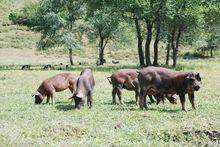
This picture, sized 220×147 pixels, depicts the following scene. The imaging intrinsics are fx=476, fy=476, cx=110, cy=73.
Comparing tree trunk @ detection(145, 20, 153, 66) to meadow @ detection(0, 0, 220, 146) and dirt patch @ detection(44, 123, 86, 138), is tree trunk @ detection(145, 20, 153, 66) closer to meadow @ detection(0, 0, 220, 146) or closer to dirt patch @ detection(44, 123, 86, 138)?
meadow @ detection(0, 0, 220, 146)

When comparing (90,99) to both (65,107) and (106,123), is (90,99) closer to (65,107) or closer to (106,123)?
(65,107)

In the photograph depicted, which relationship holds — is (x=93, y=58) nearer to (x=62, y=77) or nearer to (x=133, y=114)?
(x=62, y=77)

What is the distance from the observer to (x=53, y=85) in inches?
853

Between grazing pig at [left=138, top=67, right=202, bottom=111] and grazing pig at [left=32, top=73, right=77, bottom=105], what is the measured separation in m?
4.53

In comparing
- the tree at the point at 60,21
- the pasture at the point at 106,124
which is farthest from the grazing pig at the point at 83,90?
the tree at the point at 60,21

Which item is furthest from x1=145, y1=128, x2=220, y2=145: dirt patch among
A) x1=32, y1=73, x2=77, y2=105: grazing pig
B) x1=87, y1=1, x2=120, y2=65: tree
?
x1=87, y1=1, x2=120, y2=65: tree

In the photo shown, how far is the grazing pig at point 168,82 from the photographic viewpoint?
18203 millimetres

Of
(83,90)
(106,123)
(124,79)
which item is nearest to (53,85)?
(83,90)

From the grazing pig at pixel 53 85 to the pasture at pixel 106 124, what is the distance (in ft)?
1.73

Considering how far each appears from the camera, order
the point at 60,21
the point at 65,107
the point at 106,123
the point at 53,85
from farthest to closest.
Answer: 1. the point at 60,21
2. the point at 53,85
3. the point at 65,107
4. the point at 106,123

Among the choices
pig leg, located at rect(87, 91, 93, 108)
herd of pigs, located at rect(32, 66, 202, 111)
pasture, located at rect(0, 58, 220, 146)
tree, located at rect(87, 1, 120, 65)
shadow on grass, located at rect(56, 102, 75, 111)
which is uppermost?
tree, located at rect(87, 1, 120, 65)

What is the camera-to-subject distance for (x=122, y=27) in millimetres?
59500

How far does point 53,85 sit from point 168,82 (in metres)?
5.78

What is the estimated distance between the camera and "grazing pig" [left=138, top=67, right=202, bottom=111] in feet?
59.7
